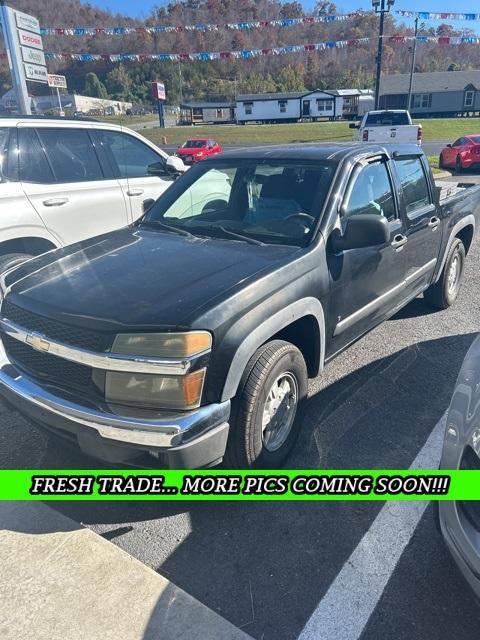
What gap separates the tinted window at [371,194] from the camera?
331cm

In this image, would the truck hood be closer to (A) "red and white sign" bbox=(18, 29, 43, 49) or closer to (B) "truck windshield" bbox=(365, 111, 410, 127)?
(A) "red and white sign" bbox=(18, 29, 43, 49)

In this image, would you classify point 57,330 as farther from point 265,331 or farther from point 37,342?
point 265,331

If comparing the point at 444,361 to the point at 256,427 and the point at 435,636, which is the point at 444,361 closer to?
the point at 256,427

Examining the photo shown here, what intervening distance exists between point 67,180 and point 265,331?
3.34 meters

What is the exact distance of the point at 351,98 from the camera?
68.8m

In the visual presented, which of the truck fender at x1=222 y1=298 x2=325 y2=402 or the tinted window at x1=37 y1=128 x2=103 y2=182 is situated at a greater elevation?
the tinted window at x1=37 y1=128 x2=103 y2=182

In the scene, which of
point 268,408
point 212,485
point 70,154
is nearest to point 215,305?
point 268,408

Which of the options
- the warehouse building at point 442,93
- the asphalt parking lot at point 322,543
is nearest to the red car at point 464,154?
the asphalt parking lot at point 322,543

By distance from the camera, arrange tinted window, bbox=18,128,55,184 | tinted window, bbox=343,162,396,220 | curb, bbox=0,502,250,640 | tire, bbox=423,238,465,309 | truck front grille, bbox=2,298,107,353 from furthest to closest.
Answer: tire, bbox=423,238,465,309 < tinted window, bbox=18,128,55,184 < tinted window, bbox=343,162,396,220 < truck front grille, bbox=2,298,107,353 < curb, bbox=0,502,250,640

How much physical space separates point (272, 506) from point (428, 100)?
239 feet

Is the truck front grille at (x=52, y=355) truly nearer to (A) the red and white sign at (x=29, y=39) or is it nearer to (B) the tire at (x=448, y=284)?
(B) the tire at (x=448, y=284)

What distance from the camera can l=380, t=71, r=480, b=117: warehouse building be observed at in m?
63.0

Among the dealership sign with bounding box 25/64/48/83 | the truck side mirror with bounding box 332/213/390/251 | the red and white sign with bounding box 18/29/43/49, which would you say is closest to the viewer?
the truck side mirror with bounding box 332/213/390/251

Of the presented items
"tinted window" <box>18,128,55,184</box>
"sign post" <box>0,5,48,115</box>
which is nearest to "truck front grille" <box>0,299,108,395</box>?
"tinted window" <box>18,128,55,184</box>
